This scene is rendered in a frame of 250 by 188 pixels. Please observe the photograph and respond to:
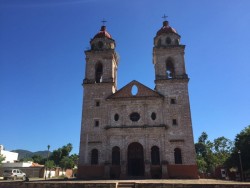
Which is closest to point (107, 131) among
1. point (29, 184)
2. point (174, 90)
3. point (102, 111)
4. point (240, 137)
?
point (102, 111)

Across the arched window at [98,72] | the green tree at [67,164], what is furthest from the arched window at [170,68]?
the green tree at [67,164]

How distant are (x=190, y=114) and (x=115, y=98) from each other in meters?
9.30

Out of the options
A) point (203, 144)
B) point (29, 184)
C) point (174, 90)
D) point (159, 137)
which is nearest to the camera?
point (29, 184)

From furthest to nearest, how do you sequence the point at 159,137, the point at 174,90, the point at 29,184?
the point at 174,90, the point at 159,137, the point at 29,184

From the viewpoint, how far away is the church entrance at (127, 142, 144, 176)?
2786cm

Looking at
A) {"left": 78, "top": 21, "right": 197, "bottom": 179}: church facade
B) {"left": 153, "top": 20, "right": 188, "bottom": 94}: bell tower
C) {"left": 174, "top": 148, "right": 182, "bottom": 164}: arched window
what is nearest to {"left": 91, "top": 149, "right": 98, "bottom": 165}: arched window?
{"left": 78, "top": 21, "right": 197, "bottom": 179}: church facade

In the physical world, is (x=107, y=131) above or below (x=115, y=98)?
below

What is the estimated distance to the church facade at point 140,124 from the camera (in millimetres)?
27031

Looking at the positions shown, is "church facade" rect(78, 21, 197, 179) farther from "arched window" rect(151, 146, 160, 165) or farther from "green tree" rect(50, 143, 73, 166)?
"green tree" rect(50, 143, 73, 166)

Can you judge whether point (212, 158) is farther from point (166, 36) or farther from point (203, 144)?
point (166, 36)

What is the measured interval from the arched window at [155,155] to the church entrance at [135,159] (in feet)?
4.35

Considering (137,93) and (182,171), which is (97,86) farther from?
(182,171)

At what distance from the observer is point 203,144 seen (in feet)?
241

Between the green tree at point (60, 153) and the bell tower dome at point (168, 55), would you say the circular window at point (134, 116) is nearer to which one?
the bell tower dome at point (168, 55)
